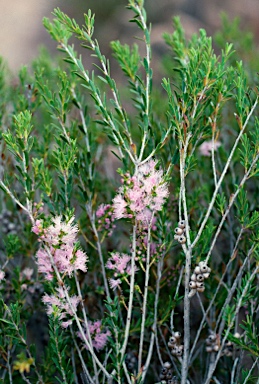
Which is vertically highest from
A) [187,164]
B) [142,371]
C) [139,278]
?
[187,164]

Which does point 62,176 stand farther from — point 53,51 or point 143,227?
point 53,51

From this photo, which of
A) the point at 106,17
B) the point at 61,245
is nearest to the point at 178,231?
the point at 61,245

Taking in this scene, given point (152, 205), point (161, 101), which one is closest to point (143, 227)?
point (152, 205)

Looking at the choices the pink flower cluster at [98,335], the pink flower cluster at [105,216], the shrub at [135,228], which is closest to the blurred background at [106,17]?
the shrub at [135,228]

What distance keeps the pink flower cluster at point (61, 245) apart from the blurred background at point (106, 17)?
17.7ft

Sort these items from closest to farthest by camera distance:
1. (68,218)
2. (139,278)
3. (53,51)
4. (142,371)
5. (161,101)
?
(68,218) → (142,371) → (139,278) → (161,101) → (53,51)

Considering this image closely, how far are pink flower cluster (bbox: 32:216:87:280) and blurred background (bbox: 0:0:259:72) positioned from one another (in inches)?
212

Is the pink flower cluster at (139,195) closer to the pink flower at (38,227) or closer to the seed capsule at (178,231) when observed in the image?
the seed capsule at (178,231)

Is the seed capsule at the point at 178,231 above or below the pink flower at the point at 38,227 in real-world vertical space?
below

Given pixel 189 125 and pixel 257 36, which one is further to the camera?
pixel 257 36

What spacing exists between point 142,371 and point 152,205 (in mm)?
450

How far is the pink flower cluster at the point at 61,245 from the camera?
3.92 feet

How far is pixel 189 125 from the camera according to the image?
1.28m

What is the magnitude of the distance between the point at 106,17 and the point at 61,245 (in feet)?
24.9
